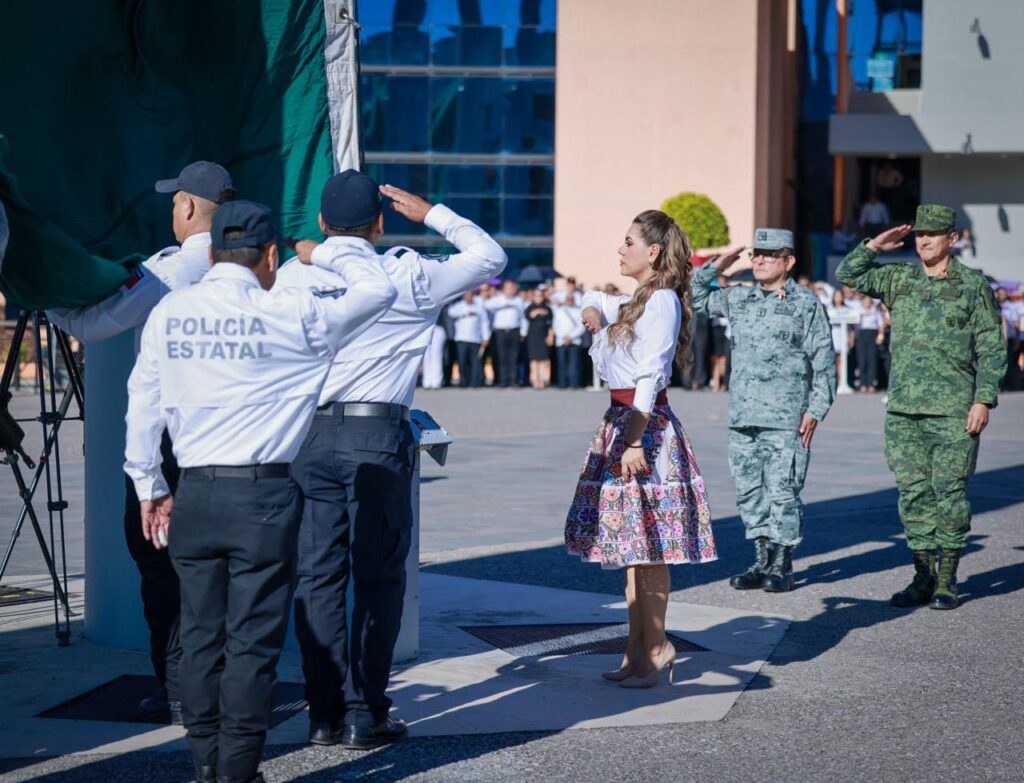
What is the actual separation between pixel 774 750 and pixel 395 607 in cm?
147

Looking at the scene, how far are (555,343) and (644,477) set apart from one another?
2120 cm

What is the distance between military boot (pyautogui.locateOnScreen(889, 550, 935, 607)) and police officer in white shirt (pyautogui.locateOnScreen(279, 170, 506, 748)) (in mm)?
3881

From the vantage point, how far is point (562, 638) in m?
7.30

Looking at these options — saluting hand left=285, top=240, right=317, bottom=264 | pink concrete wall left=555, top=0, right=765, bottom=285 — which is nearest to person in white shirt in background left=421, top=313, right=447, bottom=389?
pink concrete wall left=555, top=0, right=765, bottom=285

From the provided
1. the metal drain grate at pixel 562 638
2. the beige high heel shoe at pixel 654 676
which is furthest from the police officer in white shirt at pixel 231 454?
the metal drain grate at pixel 562 638

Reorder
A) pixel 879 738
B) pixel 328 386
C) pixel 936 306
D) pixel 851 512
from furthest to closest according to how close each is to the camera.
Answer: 1. pixel 851 512
2. pixel 936 306
3. pixel 879 738
4. pixel 328 386

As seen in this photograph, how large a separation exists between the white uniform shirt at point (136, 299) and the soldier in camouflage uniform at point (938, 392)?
4.09 metres

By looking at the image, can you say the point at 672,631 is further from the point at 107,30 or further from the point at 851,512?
the point at 851,512

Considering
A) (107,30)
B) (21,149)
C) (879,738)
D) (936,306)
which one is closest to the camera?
(879,738)

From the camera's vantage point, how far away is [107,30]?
712 cm

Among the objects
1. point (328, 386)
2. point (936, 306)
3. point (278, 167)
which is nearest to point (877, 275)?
point (936, 306)

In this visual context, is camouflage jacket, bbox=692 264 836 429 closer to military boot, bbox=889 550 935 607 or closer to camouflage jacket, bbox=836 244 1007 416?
camouflage jacket, bbox=836 244 1007 416

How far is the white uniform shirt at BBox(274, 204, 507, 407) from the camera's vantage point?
17.4 ft

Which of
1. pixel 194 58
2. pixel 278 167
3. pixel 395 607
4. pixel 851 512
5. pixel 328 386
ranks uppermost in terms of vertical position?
pixel 194 58
